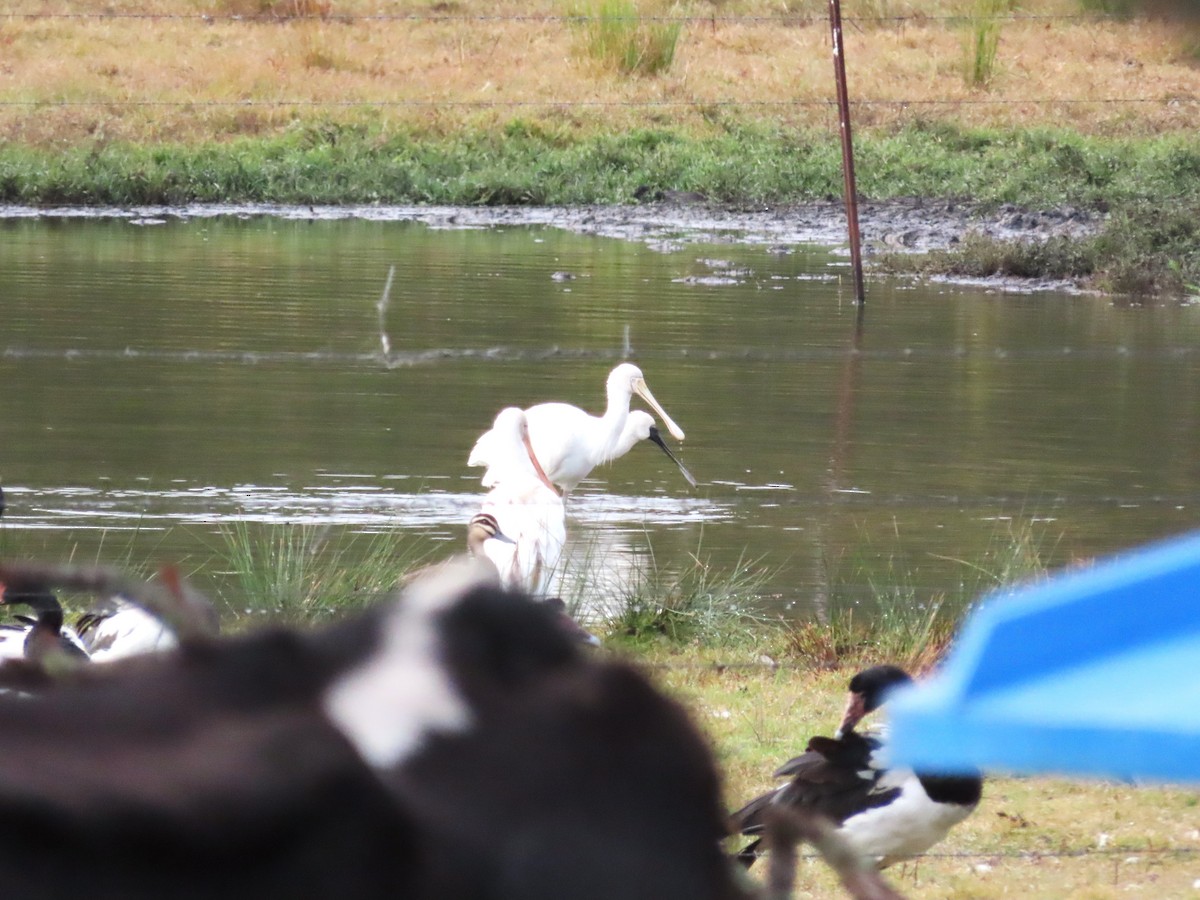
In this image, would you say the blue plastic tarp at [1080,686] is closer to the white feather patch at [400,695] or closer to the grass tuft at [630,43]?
the white feather patch at [400,695]

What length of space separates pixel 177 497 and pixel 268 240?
38.6 feet

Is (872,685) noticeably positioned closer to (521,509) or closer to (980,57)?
(521,509)

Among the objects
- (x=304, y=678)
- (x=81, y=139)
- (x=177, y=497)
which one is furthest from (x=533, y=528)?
(x=81, y=139)

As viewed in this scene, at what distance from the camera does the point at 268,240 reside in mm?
19656

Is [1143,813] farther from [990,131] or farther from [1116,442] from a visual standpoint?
[990,131]

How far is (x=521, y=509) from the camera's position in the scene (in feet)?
22.9

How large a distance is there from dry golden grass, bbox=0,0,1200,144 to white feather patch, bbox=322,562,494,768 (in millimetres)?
25269

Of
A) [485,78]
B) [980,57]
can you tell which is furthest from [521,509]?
[485,78]

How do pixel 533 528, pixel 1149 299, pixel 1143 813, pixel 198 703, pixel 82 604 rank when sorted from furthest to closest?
pixel 1149 299 → pixel 533 528 → pixel 82 604 → pixel 1143 813 → pixel 198 703

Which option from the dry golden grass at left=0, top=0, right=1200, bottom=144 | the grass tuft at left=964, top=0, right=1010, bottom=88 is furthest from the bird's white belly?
the dry golden grass at left=0, top=0, right=1200, bottom=144

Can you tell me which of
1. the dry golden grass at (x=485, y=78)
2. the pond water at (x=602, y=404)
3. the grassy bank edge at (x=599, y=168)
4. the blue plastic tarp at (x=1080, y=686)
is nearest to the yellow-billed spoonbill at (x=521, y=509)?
the pond water at (x=602, y=404)

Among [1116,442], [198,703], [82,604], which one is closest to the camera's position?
[198,703]

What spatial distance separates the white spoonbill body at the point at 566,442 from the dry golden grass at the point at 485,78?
17.5 metres

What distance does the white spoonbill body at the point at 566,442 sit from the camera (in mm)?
7574
